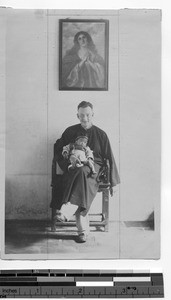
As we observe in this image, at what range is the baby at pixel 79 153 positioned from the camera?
3.51 feet

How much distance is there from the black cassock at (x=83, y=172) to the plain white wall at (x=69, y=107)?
0.02 metres

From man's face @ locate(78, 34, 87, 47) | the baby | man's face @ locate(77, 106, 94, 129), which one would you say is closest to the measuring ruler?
the baby

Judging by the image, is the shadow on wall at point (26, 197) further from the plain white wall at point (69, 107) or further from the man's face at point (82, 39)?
the man's face at point (82, 39)

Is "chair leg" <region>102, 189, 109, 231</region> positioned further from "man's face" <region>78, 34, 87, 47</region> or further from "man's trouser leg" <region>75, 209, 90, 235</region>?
"man's face" <region>78, 34, 87, 47</region>

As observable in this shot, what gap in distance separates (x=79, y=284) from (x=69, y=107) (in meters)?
0.44

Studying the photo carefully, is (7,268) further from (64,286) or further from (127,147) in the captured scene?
(127,147)

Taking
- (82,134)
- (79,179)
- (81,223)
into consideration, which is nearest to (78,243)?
(81,223)

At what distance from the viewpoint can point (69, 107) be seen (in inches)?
42.0

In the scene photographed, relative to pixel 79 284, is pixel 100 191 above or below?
above

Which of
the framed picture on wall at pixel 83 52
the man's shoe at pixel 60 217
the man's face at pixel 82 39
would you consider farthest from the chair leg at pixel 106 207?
the man's face at pixel 82 39

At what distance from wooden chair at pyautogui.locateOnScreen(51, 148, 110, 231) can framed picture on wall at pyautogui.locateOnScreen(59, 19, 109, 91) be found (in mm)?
200

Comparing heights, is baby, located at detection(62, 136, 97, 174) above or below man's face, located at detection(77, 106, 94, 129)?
below

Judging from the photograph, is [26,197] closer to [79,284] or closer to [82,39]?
[79,284]

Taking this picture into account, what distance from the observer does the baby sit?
3.51ft
